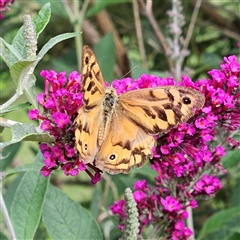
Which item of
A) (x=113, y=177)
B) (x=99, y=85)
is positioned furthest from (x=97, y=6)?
(x=99, y=85)

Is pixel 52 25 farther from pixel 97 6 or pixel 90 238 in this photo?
pixel 90 238

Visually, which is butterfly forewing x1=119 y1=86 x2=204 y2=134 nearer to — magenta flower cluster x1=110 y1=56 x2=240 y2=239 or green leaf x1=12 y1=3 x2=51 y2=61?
magenta flower cluster x1=110 y1=56 x2=240 y2=239

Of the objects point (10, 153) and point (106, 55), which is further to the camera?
point (106, 55)

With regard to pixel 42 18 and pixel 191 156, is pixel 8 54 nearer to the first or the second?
pixel 42 18

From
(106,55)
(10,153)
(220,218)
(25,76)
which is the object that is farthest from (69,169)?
(106,55)

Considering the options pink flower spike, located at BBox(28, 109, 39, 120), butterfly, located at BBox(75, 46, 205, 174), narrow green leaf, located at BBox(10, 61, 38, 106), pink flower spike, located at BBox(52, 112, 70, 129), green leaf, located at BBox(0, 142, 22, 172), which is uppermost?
narrow green leaf, located at BBox(10, 61, 38, 106)

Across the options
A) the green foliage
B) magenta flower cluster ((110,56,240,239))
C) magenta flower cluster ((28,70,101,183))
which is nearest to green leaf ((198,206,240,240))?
the green foliage
